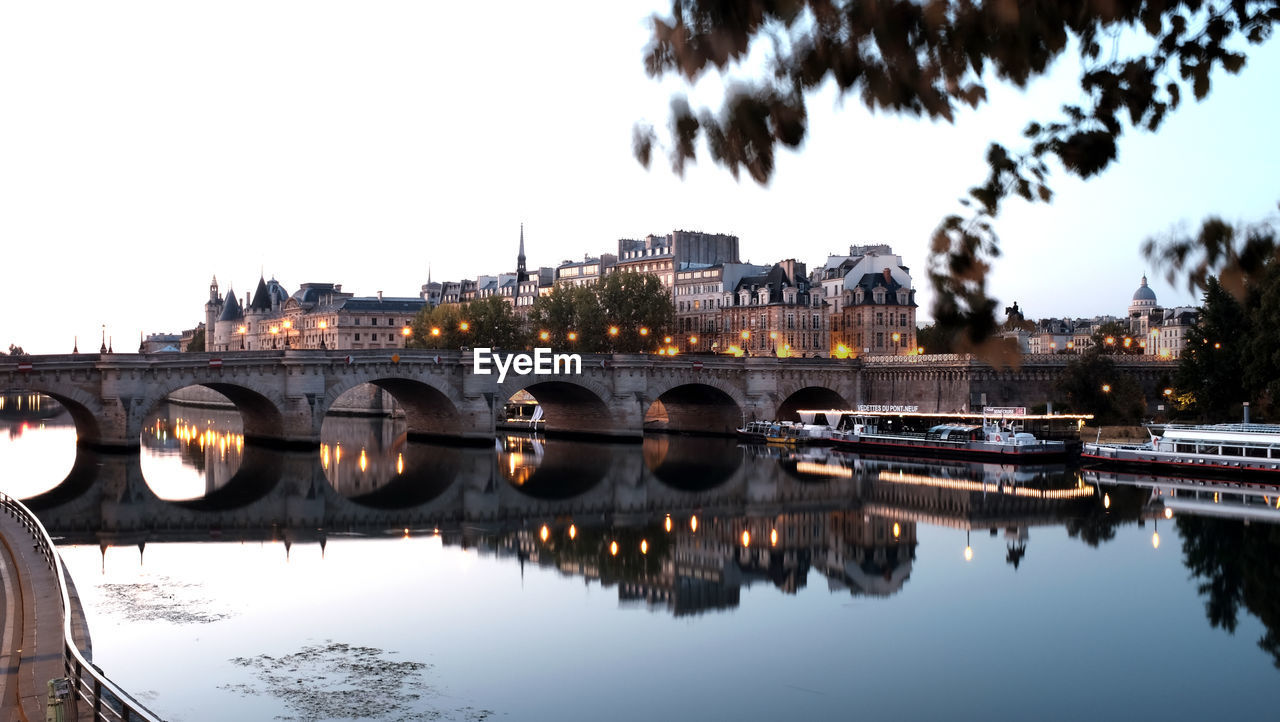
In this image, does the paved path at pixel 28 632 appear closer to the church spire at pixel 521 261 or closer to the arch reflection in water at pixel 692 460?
the arch reflection in water at pixel 692 460

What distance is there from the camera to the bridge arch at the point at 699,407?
8119 cm

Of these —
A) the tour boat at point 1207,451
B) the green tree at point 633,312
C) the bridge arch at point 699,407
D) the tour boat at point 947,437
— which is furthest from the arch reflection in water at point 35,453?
the tour boat at point 1207,451

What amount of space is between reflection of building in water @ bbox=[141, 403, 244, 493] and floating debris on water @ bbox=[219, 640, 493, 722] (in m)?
30.1

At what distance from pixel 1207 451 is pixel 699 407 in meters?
39.4

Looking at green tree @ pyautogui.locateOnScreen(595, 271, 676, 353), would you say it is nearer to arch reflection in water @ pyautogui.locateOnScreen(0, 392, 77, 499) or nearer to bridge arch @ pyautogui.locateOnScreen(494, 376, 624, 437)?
bridge arch @ pyautogui.locateOnScreen(494, 376, 624, 437)

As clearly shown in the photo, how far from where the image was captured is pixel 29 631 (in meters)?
17.8

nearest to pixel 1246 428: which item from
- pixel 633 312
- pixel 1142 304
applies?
pixel 633 312

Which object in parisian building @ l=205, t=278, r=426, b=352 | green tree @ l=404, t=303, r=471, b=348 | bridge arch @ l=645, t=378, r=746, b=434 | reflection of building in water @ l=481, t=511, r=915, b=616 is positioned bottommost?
reflection of building in water @ l=481, t=511, r=915, b=616

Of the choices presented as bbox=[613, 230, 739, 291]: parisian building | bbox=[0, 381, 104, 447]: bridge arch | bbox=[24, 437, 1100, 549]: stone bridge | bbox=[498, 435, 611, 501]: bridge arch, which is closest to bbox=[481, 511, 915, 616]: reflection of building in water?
bbox=[24, 437, 1100, 549]: stone bridge

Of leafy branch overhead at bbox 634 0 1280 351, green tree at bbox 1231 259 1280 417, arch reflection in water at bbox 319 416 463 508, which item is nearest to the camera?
leafy branch overhead at bbox 634 0 1280 351

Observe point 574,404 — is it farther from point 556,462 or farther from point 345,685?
point 345,685

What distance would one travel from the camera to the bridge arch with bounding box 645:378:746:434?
81188 millimetres

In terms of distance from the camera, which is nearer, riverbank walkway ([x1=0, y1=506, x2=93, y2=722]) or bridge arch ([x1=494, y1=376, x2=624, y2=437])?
riverbank walkway ([x1=0, y1=506, x2=93, y2=722])

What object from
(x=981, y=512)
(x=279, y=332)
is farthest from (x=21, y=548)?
(x=279, y=332)
